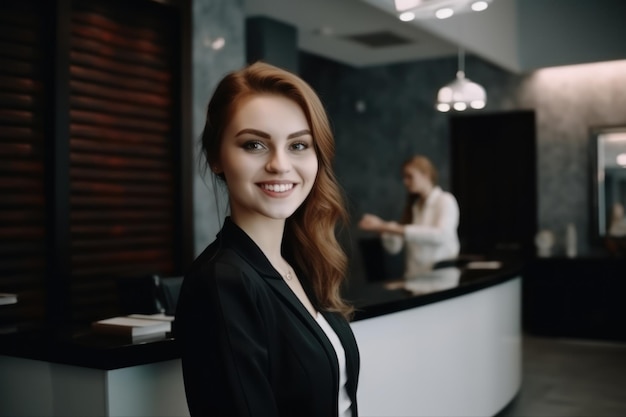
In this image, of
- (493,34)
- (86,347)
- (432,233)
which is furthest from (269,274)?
(493,34)

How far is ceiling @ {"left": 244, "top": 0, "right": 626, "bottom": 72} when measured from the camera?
6672 millimetres

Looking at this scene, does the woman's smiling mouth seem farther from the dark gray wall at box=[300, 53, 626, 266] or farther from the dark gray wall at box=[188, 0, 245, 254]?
the dark gray wall at box=[300, 53, 626, 266]

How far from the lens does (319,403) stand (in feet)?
4.73

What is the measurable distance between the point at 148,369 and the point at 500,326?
118 inches

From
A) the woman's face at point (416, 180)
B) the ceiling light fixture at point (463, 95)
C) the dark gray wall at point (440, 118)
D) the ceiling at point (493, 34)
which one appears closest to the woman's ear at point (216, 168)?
the woman's face at point (416, 180)

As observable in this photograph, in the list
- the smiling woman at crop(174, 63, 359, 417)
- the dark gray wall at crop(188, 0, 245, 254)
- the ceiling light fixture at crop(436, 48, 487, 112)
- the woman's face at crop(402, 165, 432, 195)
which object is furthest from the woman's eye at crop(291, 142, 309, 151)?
the ceiling light fixture at crop(436, 48, 487, 112)

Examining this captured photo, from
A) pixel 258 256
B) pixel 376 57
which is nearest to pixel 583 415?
pixel 258 256

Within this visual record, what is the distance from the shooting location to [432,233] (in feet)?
16.3

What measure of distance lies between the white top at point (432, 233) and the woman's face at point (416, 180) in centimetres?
7

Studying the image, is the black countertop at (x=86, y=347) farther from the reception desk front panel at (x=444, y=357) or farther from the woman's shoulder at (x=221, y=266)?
the woman's shoulder at (x=221, y=266)

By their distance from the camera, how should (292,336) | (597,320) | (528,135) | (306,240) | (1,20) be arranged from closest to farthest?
(292,336), (306,240), (1,20), (597,320), (528,135)

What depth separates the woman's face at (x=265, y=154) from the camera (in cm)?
147

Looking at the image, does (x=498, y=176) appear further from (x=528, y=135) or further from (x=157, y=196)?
(x=157, y=196)

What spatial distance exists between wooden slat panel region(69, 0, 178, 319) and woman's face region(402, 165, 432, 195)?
1.69 metres
